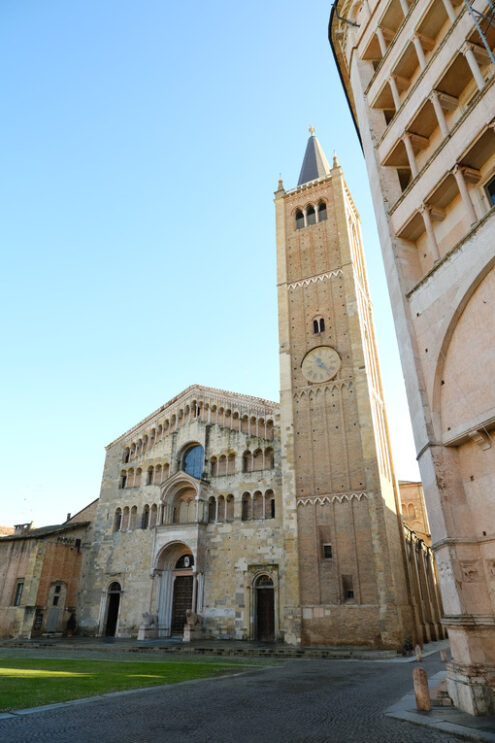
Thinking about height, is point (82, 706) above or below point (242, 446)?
below

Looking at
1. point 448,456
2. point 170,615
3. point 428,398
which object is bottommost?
point 170,615

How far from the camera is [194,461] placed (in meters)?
29.0

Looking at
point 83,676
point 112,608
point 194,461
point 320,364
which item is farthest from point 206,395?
point 83,676

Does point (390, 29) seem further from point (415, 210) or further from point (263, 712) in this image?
point (263, 712)

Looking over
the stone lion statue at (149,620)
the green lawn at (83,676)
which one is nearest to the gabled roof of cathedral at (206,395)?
the stone lion statue at (149,620)

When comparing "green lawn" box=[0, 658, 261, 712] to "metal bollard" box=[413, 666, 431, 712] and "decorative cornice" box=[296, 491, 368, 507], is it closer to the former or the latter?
"metal bollard" box=[413, 666, 431, 712]

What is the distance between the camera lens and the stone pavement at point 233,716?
6141 millimetres

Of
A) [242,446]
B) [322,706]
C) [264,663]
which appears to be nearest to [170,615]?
[242,446]

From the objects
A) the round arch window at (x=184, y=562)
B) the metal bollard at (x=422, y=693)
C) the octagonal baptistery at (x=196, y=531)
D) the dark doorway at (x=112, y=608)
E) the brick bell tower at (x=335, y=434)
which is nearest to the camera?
the metal bollard at (x=422, y=693)

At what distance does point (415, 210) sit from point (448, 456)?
5180mm

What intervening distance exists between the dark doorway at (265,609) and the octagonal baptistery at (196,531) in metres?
0.05

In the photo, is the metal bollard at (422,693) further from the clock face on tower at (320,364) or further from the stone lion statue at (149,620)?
the stone lion statue at (149,620)

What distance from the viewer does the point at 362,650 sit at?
19.0m

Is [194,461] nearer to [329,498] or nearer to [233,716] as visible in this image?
[329,498]
